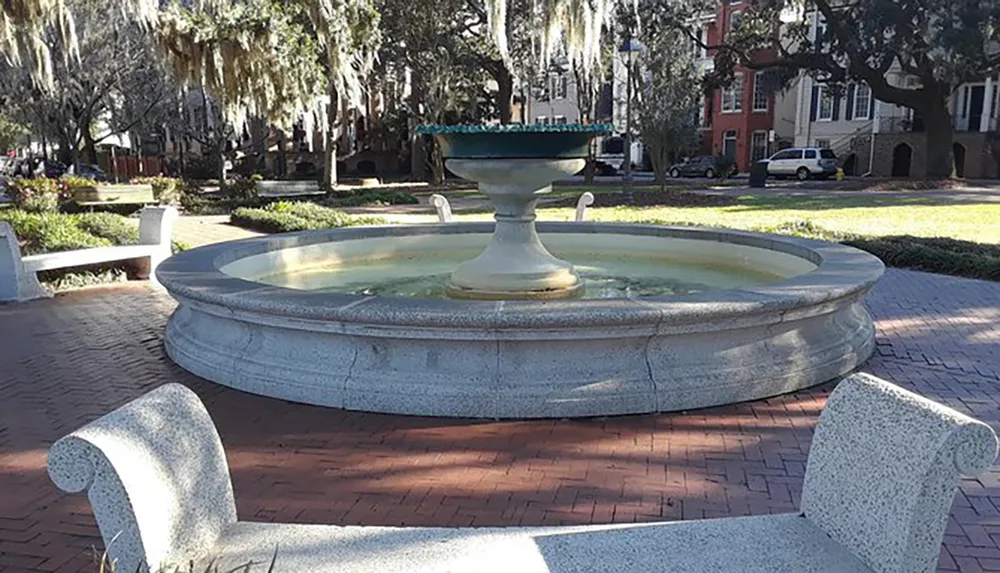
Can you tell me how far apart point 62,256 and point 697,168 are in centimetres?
3671

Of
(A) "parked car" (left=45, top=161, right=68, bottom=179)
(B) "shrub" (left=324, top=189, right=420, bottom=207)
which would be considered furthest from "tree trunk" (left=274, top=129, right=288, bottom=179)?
(B) "shrub" (left=324, top=189, right=420, bottom=207)

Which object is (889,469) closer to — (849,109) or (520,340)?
(520,340)

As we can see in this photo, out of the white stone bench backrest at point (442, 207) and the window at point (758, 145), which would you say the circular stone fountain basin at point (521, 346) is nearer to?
the white stone bench backrest at point (442, 207)

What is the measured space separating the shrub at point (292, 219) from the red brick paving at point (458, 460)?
30.7ft

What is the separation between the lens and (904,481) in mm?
2604

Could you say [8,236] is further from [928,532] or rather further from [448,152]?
[928,532]

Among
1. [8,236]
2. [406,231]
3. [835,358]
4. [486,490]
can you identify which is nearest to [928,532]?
[486,490]

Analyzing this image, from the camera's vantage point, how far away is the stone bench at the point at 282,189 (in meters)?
24.9

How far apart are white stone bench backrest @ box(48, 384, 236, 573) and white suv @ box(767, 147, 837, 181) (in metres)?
38.0

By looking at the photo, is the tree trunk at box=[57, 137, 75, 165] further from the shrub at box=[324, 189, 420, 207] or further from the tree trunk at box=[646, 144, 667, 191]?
the tree trunk at box=[646, 144, 667, 191]

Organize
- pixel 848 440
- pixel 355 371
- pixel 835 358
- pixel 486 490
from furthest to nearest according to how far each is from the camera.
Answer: pixel 835 358, pixel 355 371, pixel 486 490, pixel 848 440

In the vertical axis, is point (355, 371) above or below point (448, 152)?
below

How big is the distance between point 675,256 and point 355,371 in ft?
19.5

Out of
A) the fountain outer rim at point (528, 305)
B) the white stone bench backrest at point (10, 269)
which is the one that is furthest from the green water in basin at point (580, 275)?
the white stone bench backrest at point (10, 269)
